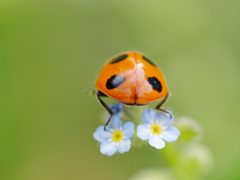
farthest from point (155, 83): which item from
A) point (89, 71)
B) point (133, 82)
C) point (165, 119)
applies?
point (89, 71)

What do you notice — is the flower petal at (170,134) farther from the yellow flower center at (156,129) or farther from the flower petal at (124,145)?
the flower petal at (124,145)

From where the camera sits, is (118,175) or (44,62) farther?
(44,62)

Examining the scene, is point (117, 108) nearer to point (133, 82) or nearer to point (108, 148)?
point (133, 82)

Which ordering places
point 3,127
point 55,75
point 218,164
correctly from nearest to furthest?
point 218,164 < point 3,127 < point 55,75

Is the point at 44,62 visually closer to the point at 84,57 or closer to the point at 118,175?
the point at 84,57

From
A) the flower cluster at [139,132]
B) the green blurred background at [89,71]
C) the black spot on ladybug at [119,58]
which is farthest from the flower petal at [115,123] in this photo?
the green blurred background at [89,71]

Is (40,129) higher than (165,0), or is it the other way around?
(165,0)

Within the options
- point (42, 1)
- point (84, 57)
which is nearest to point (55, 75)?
point (84, 57)

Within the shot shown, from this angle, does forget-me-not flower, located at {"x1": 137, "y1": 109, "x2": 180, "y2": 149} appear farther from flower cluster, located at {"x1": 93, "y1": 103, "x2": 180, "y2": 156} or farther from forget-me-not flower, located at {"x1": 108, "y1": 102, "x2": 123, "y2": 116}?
forget-me-not flower, located at {"x1": 108, "y1": 102, "x2": 123, "y2": 116}
